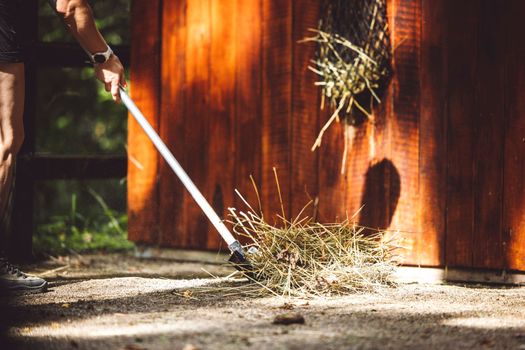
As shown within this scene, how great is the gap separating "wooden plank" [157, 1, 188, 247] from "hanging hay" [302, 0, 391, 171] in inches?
48.8

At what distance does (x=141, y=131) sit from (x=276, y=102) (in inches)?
50.7

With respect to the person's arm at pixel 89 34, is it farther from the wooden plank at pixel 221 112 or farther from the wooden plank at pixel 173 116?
the wooden plank at pixel 173 116

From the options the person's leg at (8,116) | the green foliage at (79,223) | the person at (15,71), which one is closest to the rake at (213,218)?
the person at (15,71)

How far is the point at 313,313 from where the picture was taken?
3139mm

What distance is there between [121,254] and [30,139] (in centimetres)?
122

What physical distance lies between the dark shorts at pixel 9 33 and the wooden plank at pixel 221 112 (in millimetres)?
1715

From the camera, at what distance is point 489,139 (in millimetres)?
4160

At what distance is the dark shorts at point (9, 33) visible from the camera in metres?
3.71

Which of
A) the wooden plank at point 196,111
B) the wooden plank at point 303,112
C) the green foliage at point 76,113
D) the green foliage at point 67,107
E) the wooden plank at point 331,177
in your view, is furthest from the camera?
the green foliage at point 67,107

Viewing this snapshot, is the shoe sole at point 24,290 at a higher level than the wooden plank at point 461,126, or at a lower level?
lower

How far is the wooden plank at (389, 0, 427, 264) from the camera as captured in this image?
4.34 metres

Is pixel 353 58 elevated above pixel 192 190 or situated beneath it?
elevated above

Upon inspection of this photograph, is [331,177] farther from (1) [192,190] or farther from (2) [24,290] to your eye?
(2) [24,290]

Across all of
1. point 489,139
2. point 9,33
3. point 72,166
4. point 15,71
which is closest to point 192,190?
point 15,71
